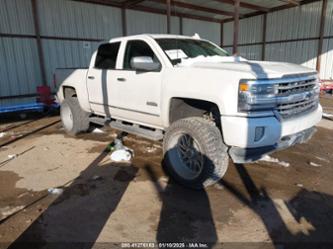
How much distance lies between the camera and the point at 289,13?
16.8 m

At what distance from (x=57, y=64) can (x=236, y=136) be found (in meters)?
11.4

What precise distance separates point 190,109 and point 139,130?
1.04 meters

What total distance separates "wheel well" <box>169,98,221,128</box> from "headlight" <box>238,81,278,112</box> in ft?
2.47

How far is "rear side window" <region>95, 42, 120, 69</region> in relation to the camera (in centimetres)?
527

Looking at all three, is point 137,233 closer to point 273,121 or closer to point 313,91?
point 273,121

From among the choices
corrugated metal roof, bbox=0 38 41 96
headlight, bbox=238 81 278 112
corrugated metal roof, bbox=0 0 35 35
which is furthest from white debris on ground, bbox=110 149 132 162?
corrugated metal roof, bbox=0 0 35 35

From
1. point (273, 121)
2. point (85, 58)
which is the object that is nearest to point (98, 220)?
point (273, 121)

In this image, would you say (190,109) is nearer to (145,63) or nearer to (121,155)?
(145,63)

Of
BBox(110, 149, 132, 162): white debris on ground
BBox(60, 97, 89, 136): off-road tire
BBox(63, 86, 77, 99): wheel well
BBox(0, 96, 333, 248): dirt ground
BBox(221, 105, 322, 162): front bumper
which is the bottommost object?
BBox(0, 96, 333, 248): dirt ground

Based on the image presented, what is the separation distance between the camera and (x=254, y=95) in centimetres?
315

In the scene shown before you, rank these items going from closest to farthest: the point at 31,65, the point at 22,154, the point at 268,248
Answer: the point at 268,248, the point at 22,154, the point at 31,65

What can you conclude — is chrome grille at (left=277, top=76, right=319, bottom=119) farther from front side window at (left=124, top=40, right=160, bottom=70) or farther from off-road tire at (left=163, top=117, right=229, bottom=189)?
front side window at (left=124, top=40, right=160, bottom=70)

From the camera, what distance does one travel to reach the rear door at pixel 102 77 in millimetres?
5230

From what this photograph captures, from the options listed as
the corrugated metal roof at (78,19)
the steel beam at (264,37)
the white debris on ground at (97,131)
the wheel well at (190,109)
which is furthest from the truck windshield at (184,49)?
the steel beam at (264,37)
